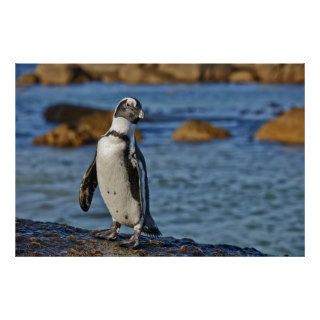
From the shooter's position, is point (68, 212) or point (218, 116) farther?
point (218, 116)

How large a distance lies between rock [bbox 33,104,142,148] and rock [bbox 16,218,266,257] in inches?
209

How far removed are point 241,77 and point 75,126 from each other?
3022 millimetres

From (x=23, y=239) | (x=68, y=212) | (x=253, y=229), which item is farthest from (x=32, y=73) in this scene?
(x=23, y=239)

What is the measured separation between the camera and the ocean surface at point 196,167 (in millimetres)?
8742

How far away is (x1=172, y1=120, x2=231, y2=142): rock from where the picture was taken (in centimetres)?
1059

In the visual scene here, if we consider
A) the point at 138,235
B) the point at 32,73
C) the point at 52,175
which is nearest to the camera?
the point at 138,235

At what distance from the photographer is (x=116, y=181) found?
4.51m

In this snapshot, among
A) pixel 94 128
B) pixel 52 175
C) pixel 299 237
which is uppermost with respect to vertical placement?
pixel 94 128

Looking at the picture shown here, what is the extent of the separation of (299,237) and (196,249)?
13.2 ft

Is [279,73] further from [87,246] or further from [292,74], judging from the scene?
[87,246]

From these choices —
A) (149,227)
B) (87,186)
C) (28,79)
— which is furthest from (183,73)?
(149,227)

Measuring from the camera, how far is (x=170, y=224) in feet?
27.8

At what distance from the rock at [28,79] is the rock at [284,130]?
3.52 m

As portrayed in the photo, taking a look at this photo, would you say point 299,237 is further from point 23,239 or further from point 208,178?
point 23,239
